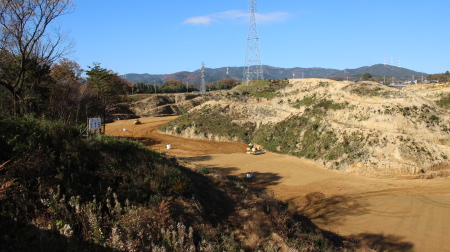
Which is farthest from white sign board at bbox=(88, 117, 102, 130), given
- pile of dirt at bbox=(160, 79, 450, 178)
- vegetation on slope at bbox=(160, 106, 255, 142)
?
vegetation on slope at bbox=(160, 106, 255, 142)

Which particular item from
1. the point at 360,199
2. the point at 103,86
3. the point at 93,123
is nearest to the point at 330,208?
the point at 360,199

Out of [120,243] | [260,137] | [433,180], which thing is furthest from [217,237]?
[260,137]

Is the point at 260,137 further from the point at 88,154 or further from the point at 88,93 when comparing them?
the point at 88,154

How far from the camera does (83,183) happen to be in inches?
288

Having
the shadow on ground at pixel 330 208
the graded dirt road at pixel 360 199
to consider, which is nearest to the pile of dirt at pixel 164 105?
the graded dirt road at pixel 360 199

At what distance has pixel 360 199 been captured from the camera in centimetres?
1498

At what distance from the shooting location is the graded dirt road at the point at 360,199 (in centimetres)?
1117

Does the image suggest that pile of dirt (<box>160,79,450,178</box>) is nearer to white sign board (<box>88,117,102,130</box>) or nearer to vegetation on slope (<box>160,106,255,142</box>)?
vegetation on slope (<box>160,106,255,142</box>)

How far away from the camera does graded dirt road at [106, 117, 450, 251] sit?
1117 cm

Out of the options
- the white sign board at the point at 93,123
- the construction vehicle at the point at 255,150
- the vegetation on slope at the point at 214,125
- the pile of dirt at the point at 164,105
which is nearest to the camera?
the white sign board at the point at 93,123

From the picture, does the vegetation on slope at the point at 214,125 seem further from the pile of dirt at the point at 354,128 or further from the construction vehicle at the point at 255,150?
the construction vehicle at the point at 255,150

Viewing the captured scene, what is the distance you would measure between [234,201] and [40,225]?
542 cm

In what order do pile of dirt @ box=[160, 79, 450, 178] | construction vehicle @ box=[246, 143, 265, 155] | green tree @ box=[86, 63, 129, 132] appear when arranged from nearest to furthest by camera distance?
1. pile of dirt @ box=[160, 79, 450, 178]
2. construction vehicle @ box=[246, 143, 265, 155]
3. green tree @ box=[86, 63, 129, 132]

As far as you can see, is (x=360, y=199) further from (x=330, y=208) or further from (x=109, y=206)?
(x=109, y=206)
